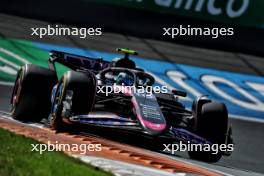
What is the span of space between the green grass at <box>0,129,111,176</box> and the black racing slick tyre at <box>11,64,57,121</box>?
4.78 metres

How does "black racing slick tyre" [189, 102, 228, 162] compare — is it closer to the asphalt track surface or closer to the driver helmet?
the driver helmet

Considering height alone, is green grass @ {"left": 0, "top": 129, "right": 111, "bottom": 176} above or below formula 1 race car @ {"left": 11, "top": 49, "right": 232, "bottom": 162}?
below

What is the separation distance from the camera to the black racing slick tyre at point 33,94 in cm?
1220

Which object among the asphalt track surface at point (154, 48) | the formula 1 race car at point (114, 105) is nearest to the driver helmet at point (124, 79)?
the formula 1 race car at point (114, 105)

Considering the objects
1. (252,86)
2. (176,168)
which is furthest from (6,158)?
(252,86)

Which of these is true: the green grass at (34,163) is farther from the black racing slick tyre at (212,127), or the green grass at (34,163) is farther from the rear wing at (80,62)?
the rear wing at (80,62)

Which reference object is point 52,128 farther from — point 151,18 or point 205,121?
point 151,18

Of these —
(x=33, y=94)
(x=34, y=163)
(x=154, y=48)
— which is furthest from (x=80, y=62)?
(x=154, y=48)

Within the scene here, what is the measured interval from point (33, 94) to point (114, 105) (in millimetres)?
1573

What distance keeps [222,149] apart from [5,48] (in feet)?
30.0

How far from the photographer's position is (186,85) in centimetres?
1867

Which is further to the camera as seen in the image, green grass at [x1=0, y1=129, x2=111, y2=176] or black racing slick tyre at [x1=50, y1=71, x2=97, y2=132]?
black racing slick tyre at [x1=50, y1=71, x2=97, y2=132]

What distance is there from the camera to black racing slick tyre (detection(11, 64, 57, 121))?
40.0 ft

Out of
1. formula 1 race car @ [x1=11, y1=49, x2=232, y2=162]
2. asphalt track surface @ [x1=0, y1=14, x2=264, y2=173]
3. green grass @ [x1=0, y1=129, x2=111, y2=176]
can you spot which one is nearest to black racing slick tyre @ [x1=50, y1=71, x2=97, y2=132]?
formula 1 race car @ [x1=11, y1=49, x2=232, y2=162]
